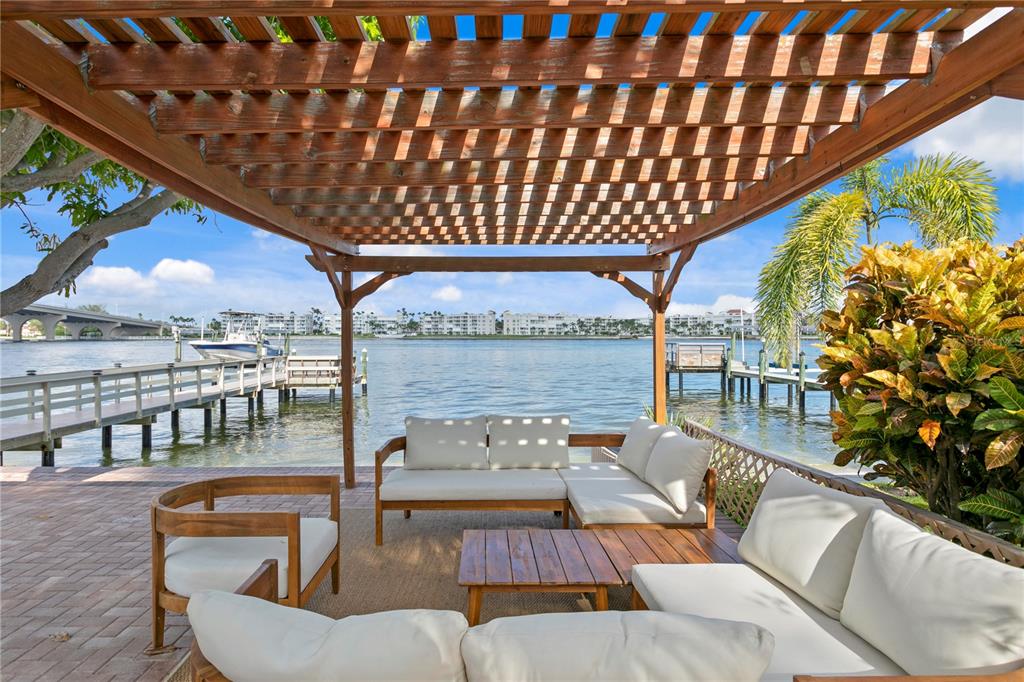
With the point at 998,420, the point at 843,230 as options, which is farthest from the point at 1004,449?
the point at 843,230

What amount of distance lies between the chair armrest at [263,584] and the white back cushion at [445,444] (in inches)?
115

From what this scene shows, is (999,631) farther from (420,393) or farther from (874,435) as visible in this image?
(420,393)

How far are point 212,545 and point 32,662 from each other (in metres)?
0.91

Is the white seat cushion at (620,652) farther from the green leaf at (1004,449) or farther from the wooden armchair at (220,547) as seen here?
the wooden armchair at (220,547)

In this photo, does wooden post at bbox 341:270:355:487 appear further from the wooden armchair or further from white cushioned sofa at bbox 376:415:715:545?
the wooden armchair

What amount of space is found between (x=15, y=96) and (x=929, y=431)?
12.2ft

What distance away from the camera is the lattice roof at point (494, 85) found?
2.12 m

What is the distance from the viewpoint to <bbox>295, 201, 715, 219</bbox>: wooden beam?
5035 millimetres

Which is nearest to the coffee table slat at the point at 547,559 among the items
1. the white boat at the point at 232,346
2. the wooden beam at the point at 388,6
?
the wooden beam at the point at 388,6

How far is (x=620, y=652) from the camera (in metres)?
1.23

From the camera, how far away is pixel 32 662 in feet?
9.40

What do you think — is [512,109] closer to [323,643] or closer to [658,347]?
[323,643]

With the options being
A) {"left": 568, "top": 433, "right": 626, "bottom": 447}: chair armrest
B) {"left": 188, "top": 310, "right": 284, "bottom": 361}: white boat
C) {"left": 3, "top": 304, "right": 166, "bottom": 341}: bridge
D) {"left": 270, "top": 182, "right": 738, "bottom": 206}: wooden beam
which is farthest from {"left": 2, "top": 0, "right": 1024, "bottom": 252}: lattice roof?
{"left": 188, "top": 310, "right": 284, "bottom": 361}: white boat

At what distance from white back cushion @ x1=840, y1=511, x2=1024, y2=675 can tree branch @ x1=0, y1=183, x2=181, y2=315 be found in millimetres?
5004
